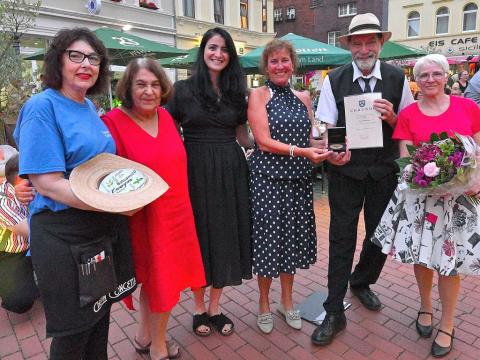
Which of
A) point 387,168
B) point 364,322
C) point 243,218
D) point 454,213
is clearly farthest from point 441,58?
point 364,322

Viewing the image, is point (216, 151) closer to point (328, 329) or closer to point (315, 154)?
point (315, 154)

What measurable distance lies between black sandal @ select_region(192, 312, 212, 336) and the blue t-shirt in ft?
5.60

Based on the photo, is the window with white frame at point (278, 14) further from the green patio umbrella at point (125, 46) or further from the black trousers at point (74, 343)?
the black trousers at point (74, 343)

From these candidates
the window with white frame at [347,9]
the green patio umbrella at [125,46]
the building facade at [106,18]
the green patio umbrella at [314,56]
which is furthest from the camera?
the window with white frame at [347,9]

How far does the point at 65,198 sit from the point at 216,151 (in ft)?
4.23

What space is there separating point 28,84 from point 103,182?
306 centimetres

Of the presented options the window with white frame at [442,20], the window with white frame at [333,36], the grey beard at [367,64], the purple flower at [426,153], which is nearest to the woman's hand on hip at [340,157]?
the purple flower at [426,153]

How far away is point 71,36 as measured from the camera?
1.85m

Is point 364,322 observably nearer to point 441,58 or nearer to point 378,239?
point 378,239

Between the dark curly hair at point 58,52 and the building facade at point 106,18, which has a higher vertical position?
the building facade at point 106,18

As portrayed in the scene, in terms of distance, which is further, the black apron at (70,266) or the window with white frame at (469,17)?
the window with white frame at (469,17)

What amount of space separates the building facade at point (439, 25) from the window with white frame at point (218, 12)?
13.2 meters

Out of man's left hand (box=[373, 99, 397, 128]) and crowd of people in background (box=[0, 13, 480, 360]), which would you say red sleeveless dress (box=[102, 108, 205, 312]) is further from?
man's left hand (box=[373, 99, 397, 128])

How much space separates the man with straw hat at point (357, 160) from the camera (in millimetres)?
2738
